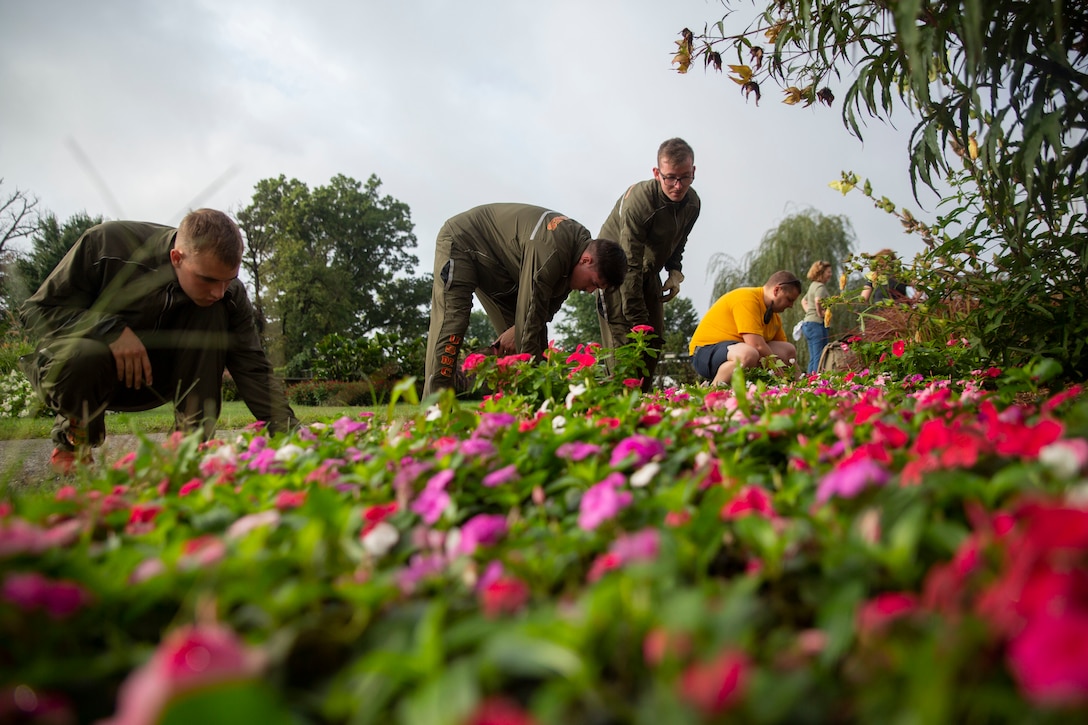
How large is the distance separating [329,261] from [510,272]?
31070 mm

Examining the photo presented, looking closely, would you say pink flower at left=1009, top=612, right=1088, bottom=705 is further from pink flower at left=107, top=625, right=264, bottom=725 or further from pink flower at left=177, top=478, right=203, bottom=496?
pink flower at left=177, top=478, right=203, bottom=496

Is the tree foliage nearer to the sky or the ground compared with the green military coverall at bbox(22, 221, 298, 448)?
nearer to the sky

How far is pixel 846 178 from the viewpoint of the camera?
10.0 ft

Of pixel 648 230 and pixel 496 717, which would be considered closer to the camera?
pixel 496 717

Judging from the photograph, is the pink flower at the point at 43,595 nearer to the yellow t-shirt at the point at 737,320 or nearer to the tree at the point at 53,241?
the yellow t-shirt at the point at 737,320

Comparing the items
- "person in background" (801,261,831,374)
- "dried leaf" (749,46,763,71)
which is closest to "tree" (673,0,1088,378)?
"dried leaf" (749,46,763,71)

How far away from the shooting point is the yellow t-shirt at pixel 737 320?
504cm

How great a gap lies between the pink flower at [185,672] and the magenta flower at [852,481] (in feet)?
1.90

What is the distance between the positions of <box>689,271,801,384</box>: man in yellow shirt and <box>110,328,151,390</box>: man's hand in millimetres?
3537

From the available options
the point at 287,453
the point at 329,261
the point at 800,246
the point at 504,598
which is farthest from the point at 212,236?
the point at 329,261

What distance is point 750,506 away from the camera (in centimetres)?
78

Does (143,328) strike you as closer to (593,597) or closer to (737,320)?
(593,597)

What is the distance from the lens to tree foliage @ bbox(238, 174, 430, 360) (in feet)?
94.2

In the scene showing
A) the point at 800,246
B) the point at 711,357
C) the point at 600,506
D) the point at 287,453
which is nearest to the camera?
the point at 600,506
